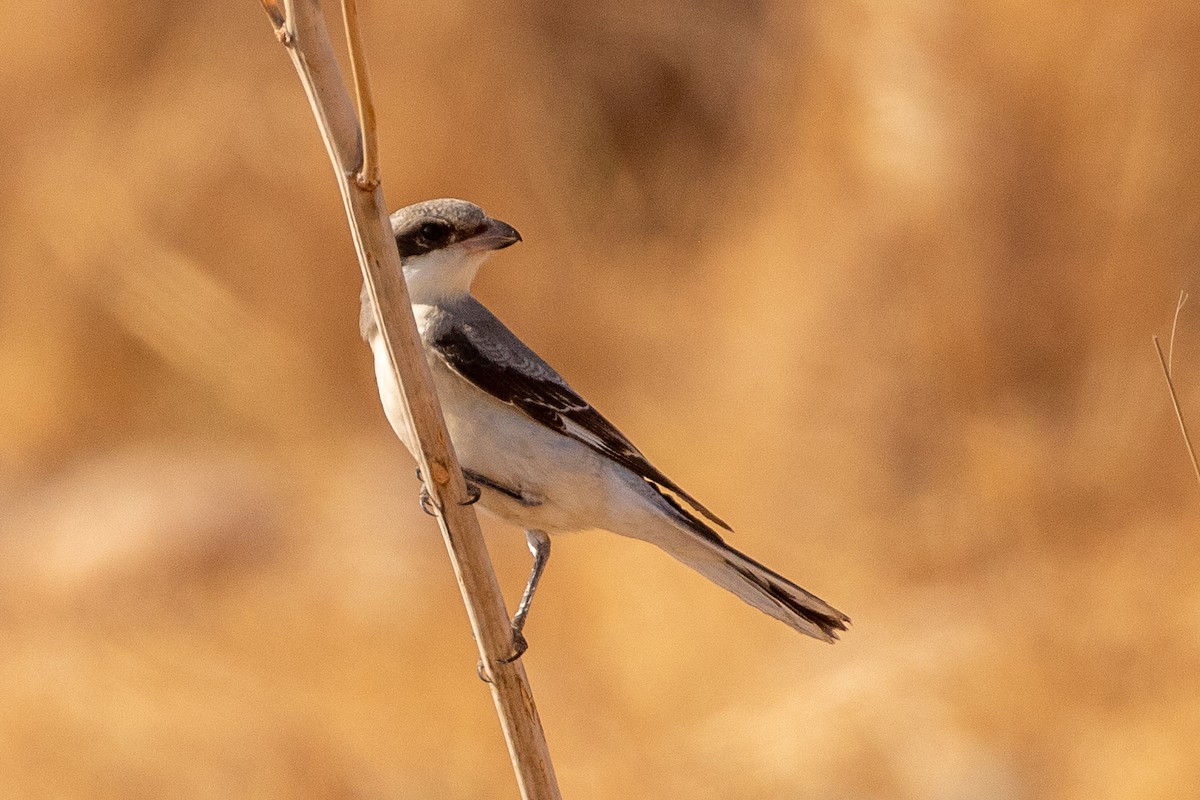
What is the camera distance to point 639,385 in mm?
8492

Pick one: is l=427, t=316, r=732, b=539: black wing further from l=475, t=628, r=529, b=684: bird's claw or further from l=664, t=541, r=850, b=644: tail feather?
l=475, t=628, r=529, b=684: bird's claw

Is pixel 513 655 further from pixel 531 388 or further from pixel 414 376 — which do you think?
pixel 531 388

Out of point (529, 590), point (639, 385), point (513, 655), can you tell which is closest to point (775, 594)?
point (529, 590)

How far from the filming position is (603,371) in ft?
28.2

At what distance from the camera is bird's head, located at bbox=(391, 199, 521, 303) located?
11.2 feet

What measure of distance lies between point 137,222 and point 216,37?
4.51 ft

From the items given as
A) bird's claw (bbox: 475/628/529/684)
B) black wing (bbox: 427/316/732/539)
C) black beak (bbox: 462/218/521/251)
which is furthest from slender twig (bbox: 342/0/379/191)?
black beak (bbox: 462/218/521/251)

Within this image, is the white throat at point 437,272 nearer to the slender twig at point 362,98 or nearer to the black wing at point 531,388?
the black wing at point 531,388

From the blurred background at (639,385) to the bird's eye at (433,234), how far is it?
4590mm

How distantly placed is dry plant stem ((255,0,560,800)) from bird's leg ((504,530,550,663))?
0.08m

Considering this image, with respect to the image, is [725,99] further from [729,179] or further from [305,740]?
[305,740]

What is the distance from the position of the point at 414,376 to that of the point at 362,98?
1.78 feet

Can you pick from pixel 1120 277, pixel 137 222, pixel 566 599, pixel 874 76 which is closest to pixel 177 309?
pixel 137 222

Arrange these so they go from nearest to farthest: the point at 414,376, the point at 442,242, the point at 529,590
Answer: the point at 414,376, the point at 529,590, the point at 442,242
